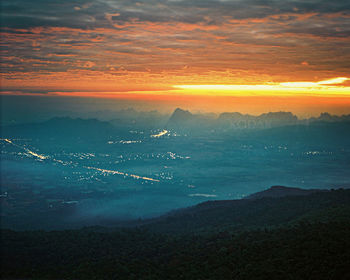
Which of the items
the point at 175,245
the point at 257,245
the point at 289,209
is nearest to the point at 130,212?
the point at 289,209

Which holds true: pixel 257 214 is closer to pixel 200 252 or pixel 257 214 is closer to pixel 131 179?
pixel 200 252

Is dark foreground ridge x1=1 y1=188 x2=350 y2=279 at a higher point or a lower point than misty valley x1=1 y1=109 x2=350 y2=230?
higher

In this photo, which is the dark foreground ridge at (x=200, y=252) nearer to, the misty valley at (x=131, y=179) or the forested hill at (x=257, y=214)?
the forested hill at (x=257, y=214)

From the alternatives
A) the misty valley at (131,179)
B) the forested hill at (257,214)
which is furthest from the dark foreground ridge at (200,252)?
the misty valley at (131,179)

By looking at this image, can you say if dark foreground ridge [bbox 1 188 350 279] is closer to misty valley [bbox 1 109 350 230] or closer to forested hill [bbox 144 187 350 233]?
forested hill [bbox 144 187 350 233]

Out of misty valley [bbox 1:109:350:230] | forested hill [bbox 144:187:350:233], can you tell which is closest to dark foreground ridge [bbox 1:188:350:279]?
forested hill [bbox 144:187:350:233]

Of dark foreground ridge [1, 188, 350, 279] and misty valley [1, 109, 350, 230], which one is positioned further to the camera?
misty valley [1, 109, 350, 230]

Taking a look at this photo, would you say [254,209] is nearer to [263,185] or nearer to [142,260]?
[142,260]

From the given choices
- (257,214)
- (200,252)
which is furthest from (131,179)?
(200,252)

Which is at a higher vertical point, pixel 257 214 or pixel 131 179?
pixel 257 214
